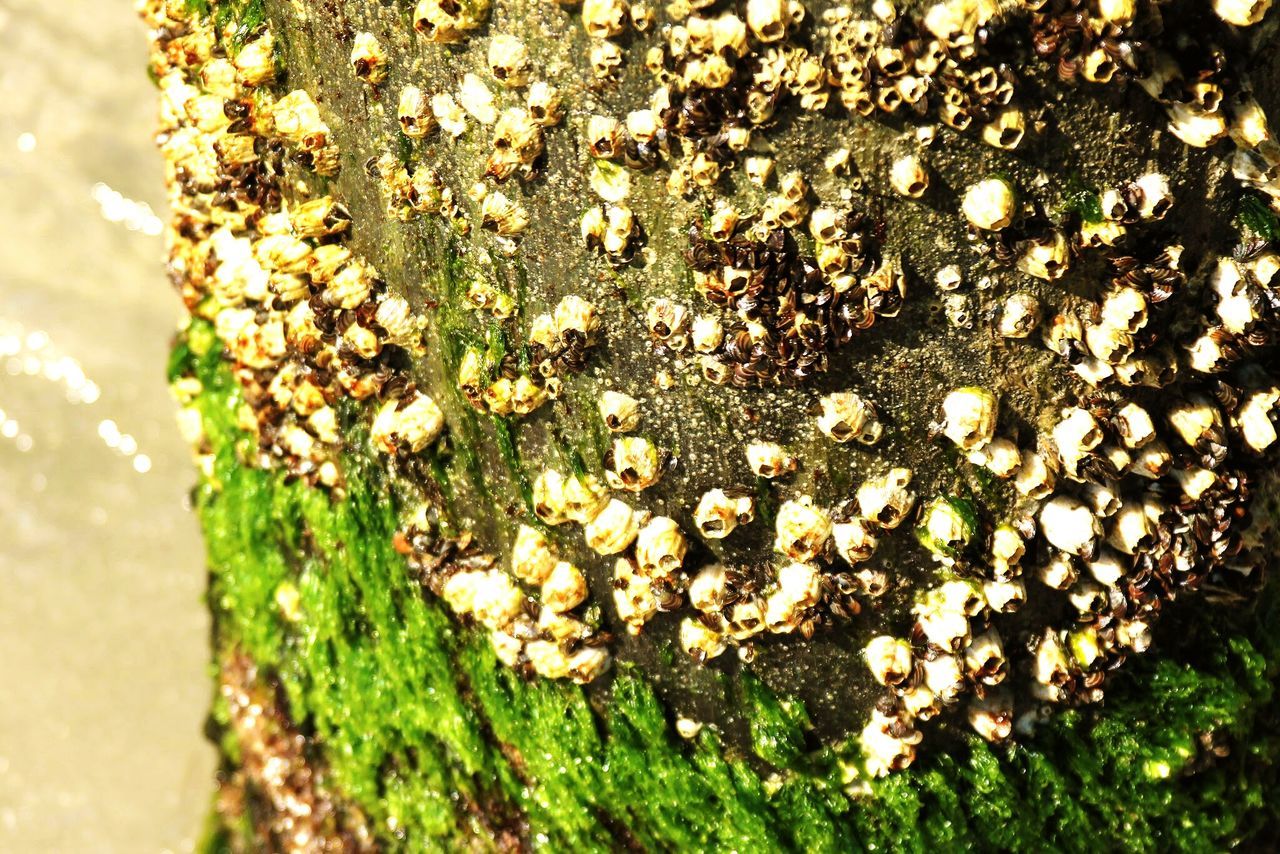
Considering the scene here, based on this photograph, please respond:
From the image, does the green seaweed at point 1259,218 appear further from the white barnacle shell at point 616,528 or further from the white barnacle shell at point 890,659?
the white barnacle shell at point 616,528

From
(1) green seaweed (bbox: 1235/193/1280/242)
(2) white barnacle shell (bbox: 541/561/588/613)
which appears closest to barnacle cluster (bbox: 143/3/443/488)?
(2) white barnacle shell (bbox: 541/561/588/613)

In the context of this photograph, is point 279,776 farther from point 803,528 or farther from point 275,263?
point 803,528

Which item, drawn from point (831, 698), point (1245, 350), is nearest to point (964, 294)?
point (1245, 350)

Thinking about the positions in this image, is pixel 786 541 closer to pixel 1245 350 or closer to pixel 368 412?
pixel 1245 350

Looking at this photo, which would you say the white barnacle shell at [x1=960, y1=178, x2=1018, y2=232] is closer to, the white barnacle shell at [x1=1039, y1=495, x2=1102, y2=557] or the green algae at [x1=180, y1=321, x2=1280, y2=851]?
the white barnacle shell at [x1=1039, y1=495, x2=1102, y2=557]

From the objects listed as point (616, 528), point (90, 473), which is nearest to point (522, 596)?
point (616, 528)

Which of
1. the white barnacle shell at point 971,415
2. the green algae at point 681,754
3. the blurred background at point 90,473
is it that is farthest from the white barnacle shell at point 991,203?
the blurred background at point 90,473
